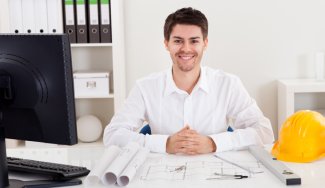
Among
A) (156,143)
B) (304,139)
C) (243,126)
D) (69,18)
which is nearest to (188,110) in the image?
(243,126)

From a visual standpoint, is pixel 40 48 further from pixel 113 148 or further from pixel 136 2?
pixel 136 2

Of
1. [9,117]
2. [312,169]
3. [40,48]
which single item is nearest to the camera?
[40,48]

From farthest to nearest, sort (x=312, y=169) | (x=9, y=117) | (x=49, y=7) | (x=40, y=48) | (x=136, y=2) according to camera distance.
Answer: (x=136, y=2) < (x=49, y=7) < (x=312, y=169) < (x=9, y=117) < (x=40, y=48)

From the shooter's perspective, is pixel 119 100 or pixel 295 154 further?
pixel 119 100

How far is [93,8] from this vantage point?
380 cm

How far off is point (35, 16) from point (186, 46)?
1.48 metres

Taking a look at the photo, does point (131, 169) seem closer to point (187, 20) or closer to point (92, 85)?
point (187, 20)

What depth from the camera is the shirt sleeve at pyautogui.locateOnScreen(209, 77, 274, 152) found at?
7.57 feet

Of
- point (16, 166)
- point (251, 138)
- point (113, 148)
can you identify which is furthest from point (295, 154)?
point (16, 166)

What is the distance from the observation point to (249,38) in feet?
13.4

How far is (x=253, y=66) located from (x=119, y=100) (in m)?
1.01

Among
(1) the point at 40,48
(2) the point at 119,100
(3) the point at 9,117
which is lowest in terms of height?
(2) the point at 119,100

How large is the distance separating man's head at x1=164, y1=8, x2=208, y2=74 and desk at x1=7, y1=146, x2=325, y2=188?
59 cm

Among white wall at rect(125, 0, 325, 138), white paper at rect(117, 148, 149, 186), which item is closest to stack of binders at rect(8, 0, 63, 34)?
white wall at rect(125, 0, 325, 138)
